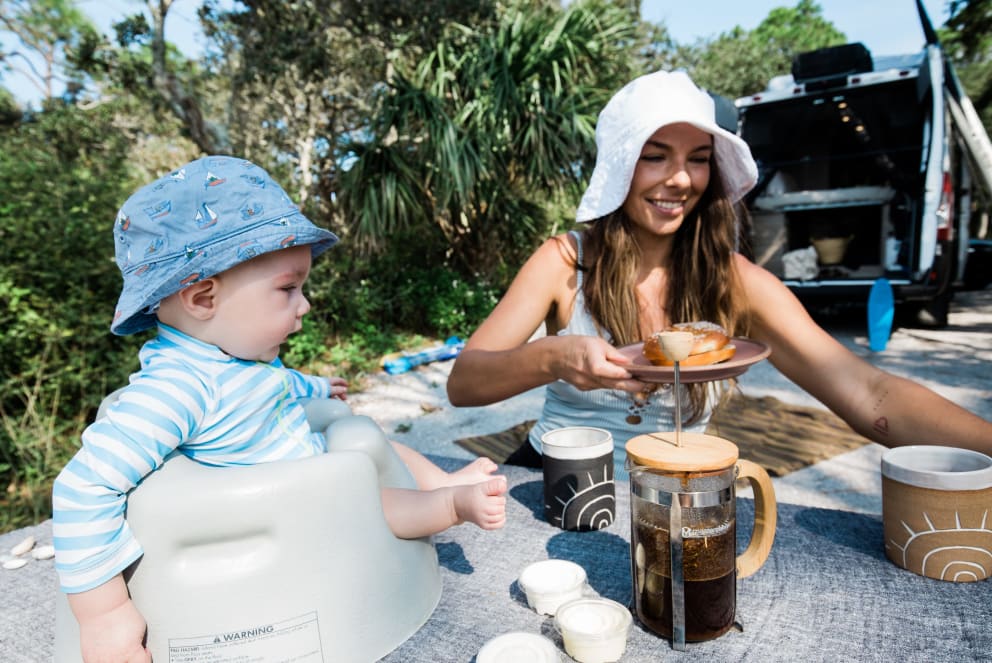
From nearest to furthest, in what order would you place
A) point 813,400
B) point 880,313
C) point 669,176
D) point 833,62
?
point 669,176 < point 813,400 < point 880,313 < point 833,62

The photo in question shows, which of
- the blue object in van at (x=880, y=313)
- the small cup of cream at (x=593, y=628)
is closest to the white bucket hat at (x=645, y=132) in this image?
the small cup of cream at (x=593, y=628)

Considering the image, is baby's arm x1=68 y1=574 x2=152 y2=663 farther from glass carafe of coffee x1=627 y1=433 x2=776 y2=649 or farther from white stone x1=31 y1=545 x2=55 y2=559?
glass carafe of coffee x1=627 y1=433 x2=776 y2=649

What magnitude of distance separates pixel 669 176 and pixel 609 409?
2.45 feet

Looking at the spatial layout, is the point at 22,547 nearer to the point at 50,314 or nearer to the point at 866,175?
the point at 50,314

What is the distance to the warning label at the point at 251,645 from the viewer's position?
82 centimetres

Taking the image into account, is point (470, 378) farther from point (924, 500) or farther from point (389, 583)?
point (924, 500)

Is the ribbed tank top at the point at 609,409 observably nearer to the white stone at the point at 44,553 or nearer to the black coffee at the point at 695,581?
the black coffee at the point at 695,581

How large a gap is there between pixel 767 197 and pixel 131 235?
7219mm

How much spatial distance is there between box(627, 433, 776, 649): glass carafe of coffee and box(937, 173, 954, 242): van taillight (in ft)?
Answer: 19.9

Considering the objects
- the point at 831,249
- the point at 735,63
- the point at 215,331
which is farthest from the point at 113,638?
the point at 735,63

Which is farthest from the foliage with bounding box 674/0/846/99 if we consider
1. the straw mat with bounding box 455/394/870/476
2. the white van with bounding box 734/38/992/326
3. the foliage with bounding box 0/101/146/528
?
the foliage with bounding box 0/101/146/528

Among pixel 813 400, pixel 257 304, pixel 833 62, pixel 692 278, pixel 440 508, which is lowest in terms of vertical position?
pixel 813 400

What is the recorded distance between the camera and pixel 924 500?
0.95 meters

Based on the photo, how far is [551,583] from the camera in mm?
972
